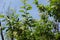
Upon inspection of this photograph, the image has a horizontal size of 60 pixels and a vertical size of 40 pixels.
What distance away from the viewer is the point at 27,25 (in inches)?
164

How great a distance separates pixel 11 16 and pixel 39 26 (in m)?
0.71

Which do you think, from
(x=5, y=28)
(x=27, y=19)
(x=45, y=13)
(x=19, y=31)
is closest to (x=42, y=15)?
(x=45, y=13)

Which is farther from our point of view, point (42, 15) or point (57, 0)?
point (42, 15)

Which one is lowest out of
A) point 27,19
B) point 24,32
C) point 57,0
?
point 24,32

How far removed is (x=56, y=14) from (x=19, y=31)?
3.13 ft

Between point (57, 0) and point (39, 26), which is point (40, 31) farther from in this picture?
point (57, 0)

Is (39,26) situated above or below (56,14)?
below

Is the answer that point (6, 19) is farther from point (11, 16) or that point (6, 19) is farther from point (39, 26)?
point (39, 26)

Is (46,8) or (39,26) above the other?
(46,8)

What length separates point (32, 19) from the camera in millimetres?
4305

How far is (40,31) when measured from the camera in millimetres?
4074

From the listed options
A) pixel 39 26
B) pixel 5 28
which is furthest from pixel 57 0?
pixel 5 28

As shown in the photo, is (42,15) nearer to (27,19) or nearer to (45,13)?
(45,13)

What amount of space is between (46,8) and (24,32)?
79 centimetres
